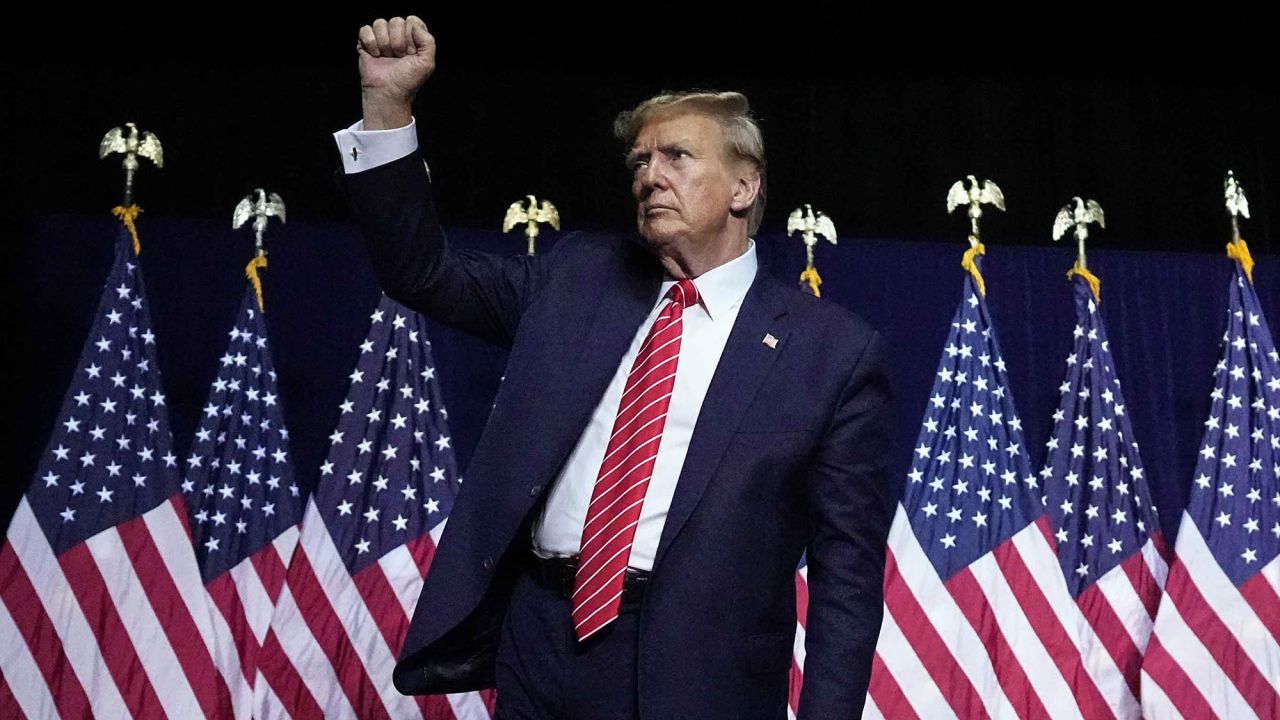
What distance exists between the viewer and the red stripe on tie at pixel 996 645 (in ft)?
12.3

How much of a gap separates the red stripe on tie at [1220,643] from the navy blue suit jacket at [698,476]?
2.38 metres

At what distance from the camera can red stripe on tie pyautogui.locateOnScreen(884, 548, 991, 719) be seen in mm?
3756

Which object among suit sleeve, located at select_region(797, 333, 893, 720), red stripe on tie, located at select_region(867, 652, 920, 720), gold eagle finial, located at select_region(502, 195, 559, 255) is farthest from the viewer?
gold eagle finial, located at select_region(502, 195, 559, 255)

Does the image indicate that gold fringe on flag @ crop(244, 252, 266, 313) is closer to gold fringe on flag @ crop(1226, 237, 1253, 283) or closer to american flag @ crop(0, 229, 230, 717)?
american flag @ crop(0, 229, 230, 717)

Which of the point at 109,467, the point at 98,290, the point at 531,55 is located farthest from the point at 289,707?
the point at 531,55

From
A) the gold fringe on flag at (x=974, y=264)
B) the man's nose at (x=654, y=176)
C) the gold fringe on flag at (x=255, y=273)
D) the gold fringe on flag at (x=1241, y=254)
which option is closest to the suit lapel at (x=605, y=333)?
the man's nose at (x=654, y=176)

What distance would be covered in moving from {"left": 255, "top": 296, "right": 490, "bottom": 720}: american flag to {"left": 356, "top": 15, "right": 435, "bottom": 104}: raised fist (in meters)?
2.28

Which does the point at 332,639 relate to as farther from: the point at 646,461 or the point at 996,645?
the point at 646,461

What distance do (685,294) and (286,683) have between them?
87.2 inches

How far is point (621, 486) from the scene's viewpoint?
167 centimetres

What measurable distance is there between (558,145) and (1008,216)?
1.48m

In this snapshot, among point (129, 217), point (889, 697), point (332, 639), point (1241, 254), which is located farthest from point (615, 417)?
point (1241, 254)

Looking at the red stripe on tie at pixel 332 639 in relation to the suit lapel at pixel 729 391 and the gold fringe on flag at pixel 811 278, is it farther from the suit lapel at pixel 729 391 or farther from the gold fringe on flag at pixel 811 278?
the suit lapel at pixel 729 391

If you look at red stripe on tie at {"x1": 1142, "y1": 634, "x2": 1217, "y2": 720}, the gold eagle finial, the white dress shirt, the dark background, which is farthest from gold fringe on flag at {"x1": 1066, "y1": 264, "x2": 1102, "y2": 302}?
the white dress shirt
